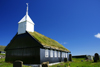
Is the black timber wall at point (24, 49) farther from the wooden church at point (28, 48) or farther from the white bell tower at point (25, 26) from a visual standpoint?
the white bell tower at point (25, 26)

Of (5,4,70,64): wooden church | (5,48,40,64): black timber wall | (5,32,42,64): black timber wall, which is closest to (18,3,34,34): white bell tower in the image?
(5,4,70,64): wooden church

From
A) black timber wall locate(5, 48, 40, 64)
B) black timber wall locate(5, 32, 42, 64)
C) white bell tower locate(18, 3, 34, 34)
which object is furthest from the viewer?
white bell tower locate(18, 3, 34, 34)

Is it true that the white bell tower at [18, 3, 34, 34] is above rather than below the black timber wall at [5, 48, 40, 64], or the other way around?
above

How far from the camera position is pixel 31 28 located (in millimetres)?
22375

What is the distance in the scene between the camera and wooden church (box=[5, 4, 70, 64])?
18.1 metres

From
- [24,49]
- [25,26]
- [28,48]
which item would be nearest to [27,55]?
[28,48]

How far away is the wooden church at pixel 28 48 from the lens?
18.1 metres

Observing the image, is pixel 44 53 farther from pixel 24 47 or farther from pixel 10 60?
pixel 10 60

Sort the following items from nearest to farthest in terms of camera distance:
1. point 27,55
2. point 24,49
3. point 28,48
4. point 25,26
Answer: point 27,55
point 28,48
point 24,49
point 25,26

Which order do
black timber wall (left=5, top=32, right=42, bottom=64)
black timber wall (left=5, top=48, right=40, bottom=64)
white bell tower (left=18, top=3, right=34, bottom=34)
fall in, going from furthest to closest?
white bell tower (left=18, top=3, right=34, bottom=34) < black timber wall (left=5, top=32, right=42, bottom=64) < black timber wall (left=5, top=48, right=40, bottom=64)

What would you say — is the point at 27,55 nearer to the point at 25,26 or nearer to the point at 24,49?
the point at 24,49

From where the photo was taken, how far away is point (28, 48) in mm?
19531

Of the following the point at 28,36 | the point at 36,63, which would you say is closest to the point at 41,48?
the point at 36,63

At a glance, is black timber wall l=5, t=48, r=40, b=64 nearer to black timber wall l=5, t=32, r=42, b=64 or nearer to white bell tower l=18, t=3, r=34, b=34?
black timber wall l=5, t=32, r=42, b=64
